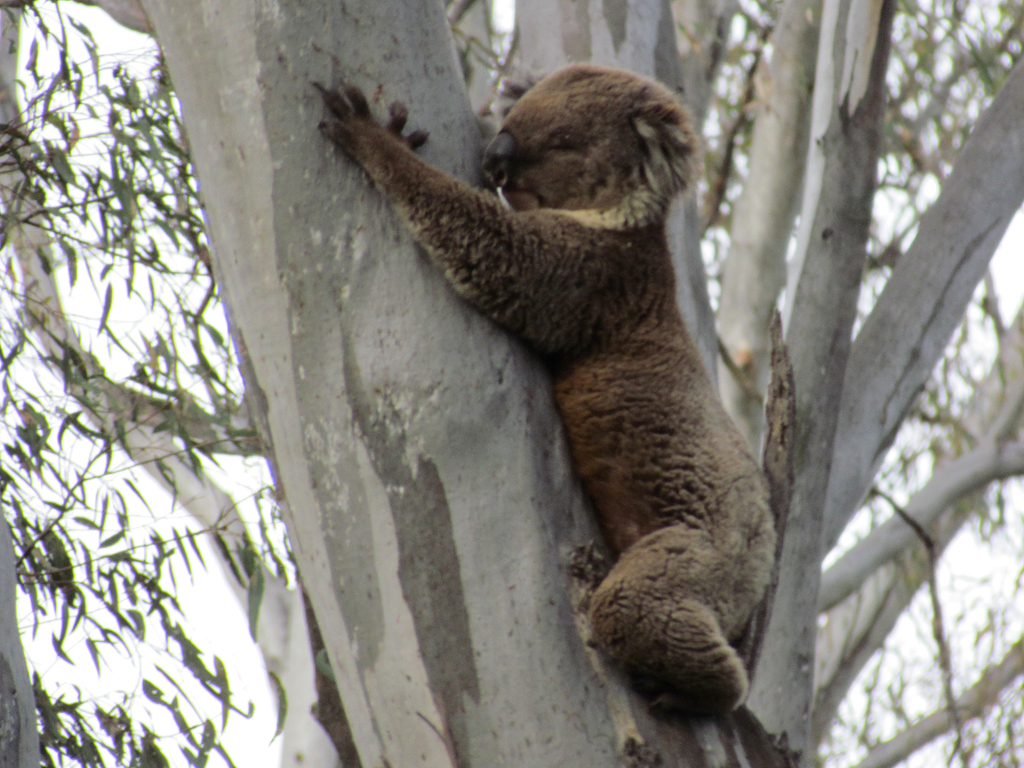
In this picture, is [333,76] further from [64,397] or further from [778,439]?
[64,397]

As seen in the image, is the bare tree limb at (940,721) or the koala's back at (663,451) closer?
the koala's back at (663,451)

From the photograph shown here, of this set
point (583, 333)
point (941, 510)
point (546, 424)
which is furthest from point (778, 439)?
point (941, 510)

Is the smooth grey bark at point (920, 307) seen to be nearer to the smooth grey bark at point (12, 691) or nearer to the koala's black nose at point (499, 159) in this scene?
the koala's black nose at point (499, 159)

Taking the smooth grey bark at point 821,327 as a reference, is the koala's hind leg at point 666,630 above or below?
below

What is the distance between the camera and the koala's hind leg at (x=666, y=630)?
4.94 feet

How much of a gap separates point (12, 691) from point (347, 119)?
101 cm

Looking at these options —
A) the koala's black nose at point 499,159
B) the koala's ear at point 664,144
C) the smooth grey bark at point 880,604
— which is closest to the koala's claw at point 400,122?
the koala's black nose at point 499,159

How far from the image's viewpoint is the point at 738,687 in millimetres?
1685

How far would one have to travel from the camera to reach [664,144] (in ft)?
7.21

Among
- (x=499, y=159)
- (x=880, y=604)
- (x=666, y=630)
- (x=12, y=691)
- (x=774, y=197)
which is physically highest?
(x=774, y=197)

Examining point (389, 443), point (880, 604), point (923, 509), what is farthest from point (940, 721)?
point (389, 443)

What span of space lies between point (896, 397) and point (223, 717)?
220cm

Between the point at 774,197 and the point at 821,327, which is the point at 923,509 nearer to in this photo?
the point at 774,197

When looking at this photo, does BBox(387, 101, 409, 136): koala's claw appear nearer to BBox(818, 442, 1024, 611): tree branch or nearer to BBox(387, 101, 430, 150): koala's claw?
BBox(387, 101, 430, 150): koala's claw
